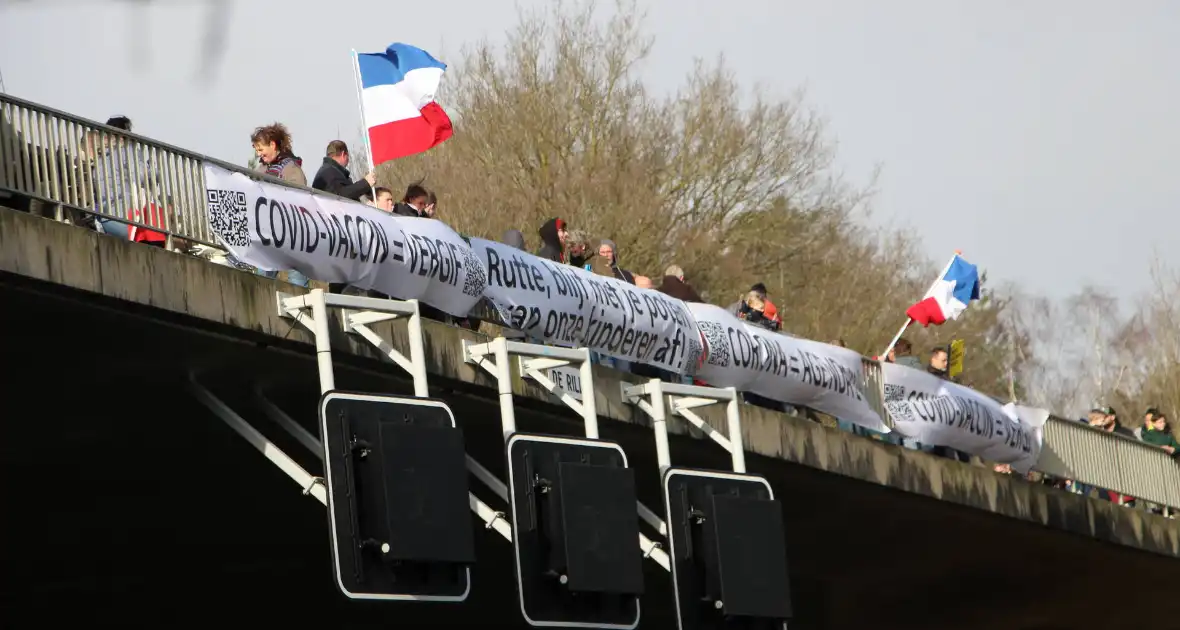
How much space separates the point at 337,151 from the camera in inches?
650

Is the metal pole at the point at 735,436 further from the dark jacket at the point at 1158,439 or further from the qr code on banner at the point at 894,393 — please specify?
the dark jacket at the point at 1158,439

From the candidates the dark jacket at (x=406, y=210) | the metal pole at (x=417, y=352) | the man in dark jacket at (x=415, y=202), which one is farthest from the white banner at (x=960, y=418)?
the metal pole at (x=417, y=352)

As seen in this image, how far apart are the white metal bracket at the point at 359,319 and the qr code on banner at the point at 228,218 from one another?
0.64 m

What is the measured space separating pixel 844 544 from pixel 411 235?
11481 millimetres

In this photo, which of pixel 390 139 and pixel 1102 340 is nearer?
pixel 390 139

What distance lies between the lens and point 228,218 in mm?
14102

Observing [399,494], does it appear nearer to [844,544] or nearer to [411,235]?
[411,235]

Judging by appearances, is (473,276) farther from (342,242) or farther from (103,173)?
(103,173)

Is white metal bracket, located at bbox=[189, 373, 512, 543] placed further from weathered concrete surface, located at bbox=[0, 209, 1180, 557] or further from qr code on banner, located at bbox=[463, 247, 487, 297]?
qr code on banner, located at bbox=[463, 247, 487, 297]

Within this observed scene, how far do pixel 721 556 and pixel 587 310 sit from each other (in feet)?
9.05

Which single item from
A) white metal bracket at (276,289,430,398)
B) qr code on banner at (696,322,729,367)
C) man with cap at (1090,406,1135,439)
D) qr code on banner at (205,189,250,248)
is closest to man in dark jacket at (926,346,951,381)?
man with cap at (1090,406,1135,439)

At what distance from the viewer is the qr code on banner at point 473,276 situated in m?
16.2

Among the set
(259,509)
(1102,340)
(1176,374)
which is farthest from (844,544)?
(1102,340)

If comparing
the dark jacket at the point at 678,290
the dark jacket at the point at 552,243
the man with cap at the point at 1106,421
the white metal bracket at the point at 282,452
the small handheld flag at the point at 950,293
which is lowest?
the white metal bracket at the point at 282,452
